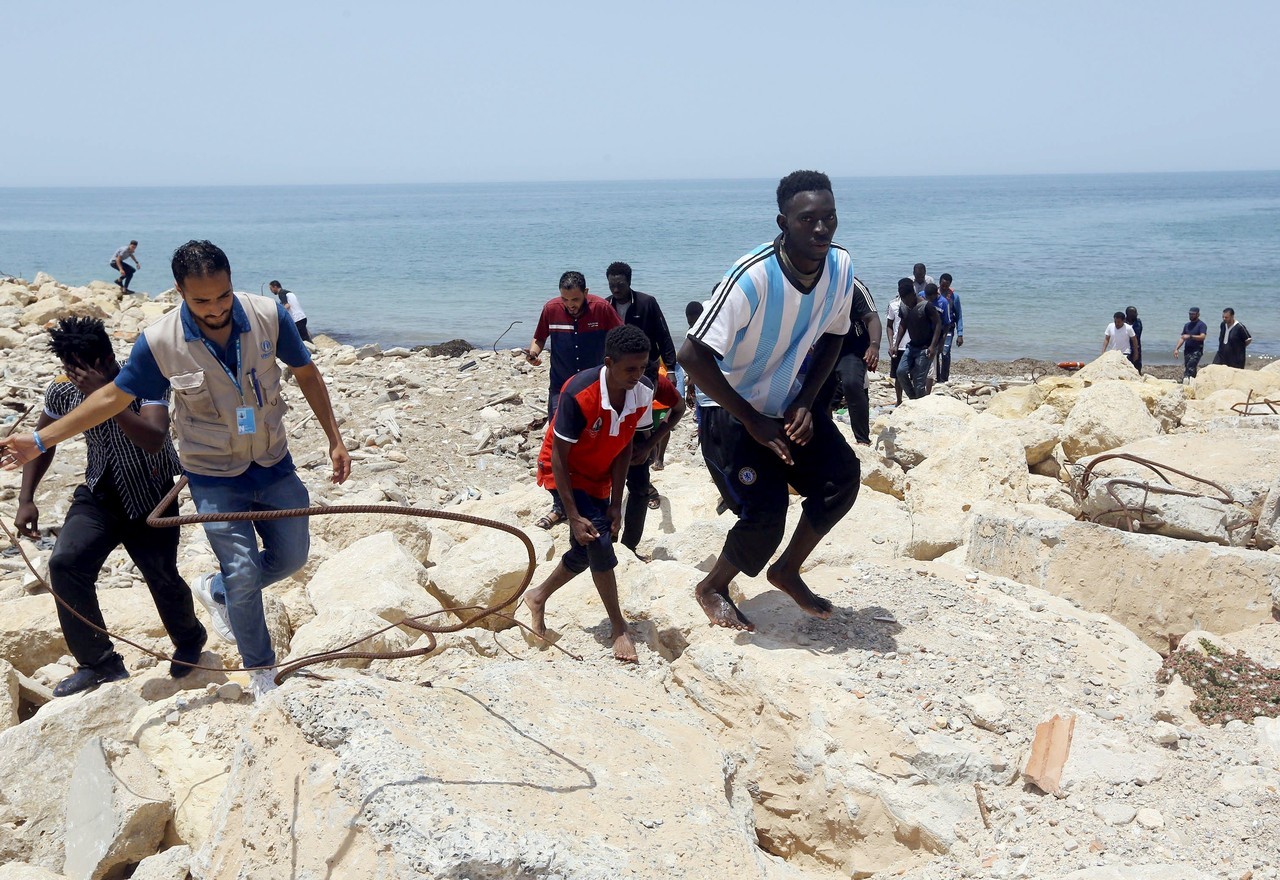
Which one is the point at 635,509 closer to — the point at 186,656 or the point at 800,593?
the point at 800,593

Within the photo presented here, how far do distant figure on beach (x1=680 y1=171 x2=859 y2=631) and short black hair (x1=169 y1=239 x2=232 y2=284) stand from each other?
159cm

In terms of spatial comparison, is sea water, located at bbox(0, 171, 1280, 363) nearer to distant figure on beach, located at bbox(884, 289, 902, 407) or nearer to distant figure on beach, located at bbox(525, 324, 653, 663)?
distant figure on beach, located at bbox(884, 289, 902, 407)

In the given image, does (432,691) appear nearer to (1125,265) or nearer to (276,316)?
(276,316)

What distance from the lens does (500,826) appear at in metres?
2.32

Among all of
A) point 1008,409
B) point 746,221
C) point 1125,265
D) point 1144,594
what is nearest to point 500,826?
point 1144,594

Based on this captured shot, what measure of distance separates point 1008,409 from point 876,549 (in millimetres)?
5842

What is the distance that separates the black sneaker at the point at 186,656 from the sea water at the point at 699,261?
19.3m

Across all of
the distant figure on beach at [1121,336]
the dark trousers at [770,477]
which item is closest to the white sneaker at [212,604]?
the dark trousers at [770,477]

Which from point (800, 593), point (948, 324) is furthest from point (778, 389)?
point (948, 324)

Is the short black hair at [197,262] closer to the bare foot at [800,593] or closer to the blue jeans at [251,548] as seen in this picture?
the blue jeans at [251,548]

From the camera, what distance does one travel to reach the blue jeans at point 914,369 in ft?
39.2

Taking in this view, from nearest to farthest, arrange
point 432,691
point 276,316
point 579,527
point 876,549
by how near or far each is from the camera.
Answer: point 432,691, point 276,316, point 579,527, point 876,549

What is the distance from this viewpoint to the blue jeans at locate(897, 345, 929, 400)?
11945mm

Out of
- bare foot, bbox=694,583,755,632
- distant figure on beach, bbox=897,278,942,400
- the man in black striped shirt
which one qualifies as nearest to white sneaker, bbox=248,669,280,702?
the man in black striped shirt
